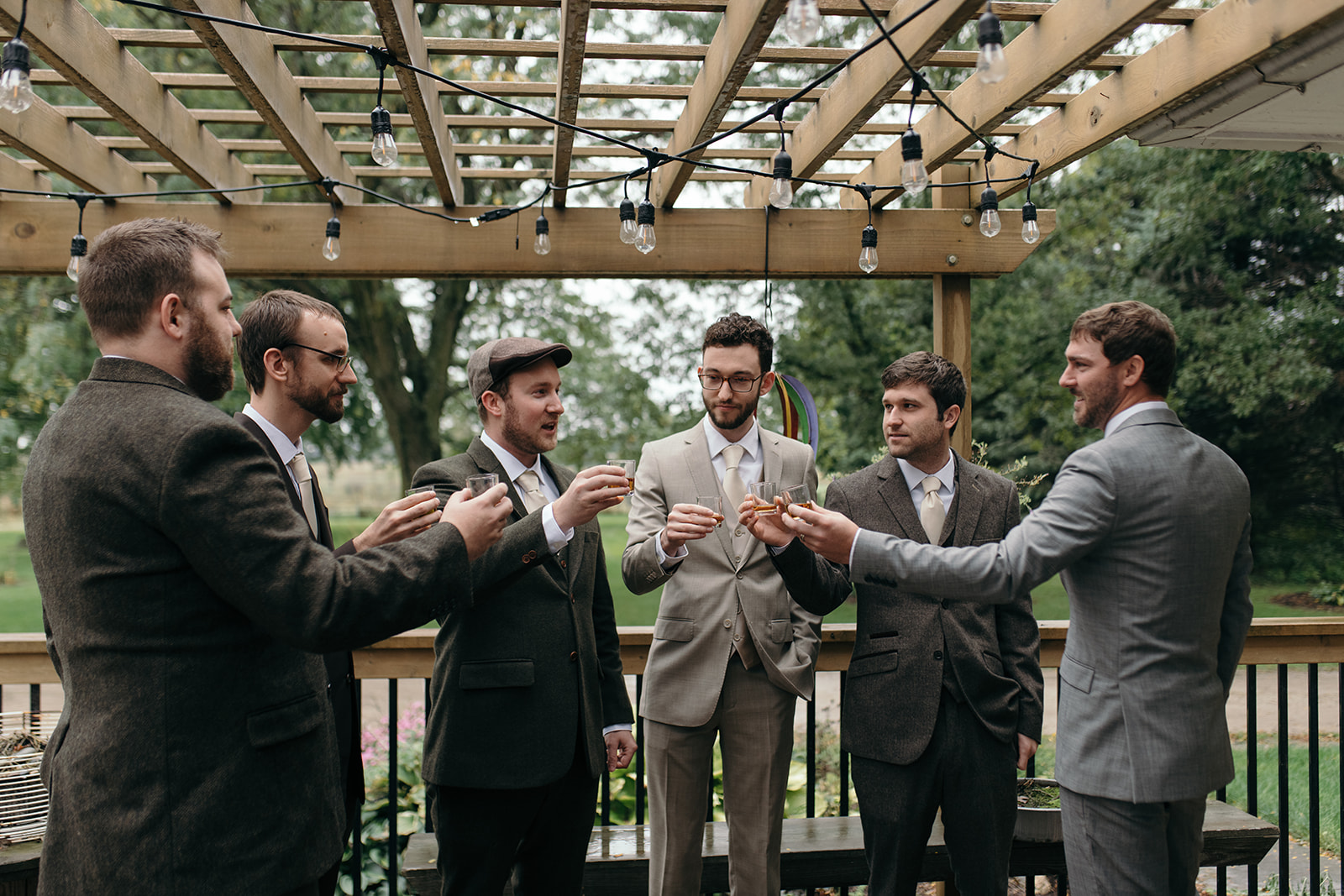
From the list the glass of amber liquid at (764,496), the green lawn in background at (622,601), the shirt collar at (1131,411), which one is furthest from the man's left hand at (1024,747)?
the green lawn in background at (622,601)

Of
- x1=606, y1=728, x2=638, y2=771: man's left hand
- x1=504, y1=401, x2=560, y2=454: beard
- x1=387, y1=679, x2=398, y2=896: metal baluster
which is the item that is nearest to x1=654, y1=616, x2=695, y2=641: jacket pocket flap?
x1=606, y1=728, x2=638, y2=771: man's left hand

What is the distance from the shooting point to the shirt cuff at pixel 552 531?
2084 millimetres

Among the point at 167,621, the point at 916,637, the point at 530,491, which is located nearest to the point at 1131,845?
the point at 916,637

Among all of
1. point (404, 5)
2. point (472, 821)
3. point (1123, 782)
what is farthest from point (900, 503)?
point (404, 5)

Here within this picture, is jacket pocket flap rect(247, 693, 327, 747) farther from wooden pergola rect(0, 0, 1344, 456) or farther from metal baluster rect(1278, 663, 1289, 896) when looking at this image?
metal baluster rect(1278, 663, 1289, 896)

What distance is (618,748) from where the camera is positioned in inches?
99.6

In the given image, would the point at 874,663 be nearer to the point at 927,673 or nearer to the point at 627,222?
the point at 927,673

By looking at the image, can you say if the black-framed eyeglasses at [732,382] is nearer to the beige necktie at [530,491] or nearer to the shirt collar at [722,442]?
the shirt collar at [722,442]

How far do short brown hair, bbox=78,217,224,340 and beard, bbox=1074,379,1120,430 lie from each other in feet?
6.43

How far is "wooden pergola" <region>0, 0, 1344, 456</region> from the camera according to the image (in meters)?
2.22

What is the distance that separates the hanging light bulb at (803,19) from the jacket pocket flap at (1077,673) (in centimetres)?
153

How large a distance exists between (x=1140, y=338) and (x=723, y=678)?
4.55 ft

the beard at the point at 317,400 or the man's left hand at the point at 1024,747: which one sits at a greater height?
the beard at the point at 317,400

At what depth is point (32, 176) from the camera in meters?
3.42
